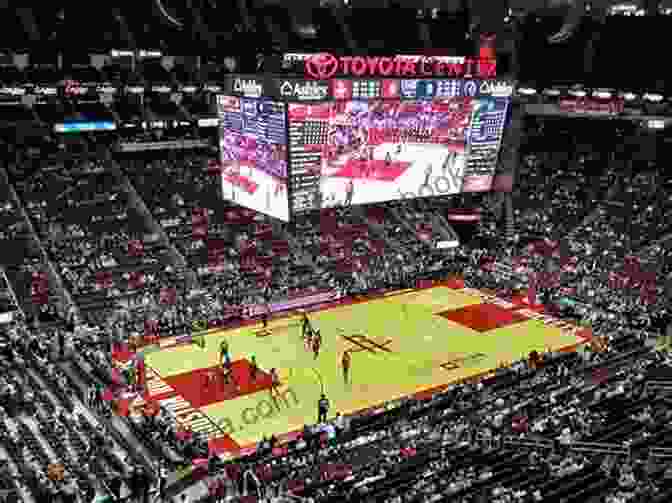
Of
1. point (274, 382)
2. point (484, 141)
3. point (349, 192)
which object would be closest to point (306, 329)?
point (274, 382)

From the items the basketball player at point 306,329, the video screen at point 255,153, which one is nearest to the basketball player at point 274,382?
the basketball player at point 306,329

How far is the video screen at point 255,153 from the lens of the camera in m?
32.1

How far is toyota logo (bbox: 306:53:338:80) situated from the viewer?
32.4 meters

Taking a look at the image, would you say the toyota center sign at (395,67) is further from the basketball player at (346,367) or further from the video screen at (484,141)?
the basketball player at (346,367)

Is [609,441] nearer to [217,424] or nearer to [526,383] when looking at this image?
[526,383]

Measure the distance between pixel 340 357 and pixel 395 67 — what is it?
1435cm

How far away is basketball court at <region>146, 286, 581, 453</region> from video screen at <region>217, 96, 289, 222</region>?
6.72 m

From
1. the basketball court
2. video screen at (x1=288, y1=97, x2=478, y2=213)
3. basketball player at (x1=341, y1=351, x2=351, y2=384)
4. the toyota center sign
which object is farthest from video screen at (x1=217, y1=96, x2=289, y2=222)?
basketball player at (x1=341, y1=351, x2=351, y2=384)

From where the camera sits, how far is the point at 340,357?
32.7m

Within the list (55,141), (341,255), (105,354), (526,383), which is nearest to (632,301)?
(526,383)

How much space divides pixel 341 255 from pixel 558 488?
92.5 ft

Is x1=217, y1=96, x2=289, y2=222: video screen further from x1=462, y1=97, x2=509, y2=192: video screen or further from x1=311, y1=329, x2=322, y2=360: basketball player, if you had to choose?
x1=462, y1=97, x2=509, y2=192: video screen

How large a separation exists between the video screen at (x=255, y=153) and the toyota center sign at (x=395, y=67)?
286 cm

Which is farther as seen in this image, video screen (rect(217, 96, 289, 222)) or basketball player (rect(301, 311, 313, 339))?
basketball player (rect(301, 311, 313, 339))
